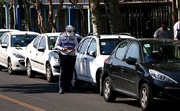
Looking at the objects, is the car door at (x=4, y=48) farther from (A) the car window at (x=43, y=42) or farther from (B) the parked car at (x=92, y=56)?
(B) the parked car at (x=92, y=56)

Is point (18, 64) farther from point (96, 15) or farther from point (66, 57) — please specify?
point (66, 57)

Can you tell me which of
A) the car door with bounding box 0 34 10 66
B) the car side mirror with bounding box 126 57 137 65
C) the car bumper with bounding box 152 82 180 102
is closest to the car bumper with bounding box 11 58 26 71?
the car door with bounding box 0 34 10 66

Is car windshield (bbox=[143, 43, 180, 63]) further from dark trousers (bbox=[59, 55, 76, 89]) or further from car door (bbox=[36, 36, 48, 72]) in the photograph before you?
car door (bbox=[36, 36, 48, 72])

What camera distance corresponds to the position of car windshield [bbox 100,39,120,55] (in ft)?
51.9

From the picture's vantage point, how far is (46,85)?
18.0 meters

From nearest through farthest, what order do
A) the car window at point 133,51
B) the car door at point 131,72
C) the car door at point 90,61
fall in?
the car door at point 131,72, the car window at point 133,51, the car door at point 90,61

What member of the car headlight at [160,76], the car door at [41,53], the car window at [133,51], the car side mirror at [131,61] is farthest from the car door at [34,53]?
the car headlight at [160,76]

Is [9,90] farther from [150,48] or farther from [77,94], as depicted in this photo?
[150,48]

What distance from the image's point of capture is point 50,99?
14.4 meters

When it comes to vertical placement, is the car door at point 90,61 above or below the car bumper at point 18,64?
above

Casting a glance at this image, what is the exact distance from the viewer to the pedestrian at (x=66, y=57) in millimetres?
15820

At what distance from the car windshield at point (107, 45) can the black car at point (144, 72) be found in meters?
1.60

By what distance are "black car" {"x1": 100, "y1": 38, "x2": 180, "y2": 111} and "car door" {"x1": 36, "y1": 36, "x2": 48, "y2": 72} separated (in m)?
5.71

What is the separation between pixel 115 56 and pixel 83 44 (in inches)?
128
